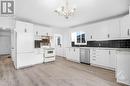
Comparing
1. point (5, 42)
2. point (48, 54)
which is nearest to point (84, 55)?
point (48, 54)

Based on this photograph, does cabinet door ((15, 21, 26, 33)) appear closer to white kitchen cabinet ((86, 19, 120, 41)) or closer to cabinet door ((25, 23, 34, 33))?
cabinet door ((25, 23, 34, 33))

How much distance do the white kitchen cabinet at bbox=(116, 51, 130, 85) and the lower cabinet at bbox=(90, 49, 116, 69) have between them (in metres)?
1.33

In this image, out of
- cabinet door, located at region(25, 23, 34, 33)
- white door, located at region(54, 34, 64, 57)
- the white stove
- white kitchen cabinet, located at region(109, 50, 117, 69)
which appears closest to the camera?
white kitchen cabinet, located at region(109, 50, 117, 69)

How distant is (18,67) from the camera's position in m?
4.34

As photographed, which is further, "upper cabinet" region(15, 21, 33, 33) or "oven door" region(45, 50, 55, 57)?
"oven door" region(45, 50, 55, 57)

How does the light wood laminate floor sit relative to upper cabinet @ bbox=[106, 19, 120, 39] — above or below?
below

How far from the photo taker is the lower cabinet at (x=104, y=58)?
4051 mm

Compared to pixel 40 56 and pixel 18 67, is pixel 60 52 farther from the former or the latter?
pixel 18 67

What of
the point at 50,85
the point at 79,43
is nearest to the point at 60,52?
the point at 79,43

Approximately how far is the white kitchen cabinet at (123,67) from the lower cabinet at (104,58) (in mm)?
A: 1327

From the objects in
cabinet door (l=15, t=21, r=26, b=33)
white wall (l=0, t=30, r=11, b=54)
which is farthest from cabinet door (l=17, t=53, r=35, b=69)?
white wall (l=0, t=30, r=11, b=54)

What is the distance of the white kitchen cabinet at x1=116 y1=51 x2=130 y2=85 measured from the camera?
2557mm

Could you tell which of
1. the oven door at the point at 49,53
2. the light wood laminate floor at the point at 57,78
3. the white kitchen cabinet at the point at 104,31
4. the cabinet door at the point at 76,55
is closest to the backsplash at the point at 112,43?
the white kitchen cabinet at the point at 104,31

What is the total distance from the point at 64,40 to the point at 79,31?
7.19 ft
